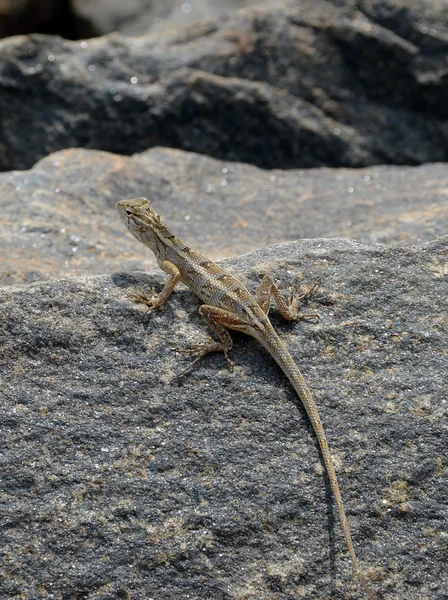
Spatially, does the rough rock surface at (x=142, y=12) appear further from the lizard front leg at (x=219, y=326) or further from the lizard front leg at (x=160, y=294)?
the lizard front leg at (x=219, y=326)

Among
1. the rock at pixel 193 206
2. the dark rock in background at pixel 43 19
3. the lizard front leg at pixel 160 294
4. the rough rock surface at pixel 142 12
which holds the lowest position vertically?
the dark rock in background at pixel 43 19

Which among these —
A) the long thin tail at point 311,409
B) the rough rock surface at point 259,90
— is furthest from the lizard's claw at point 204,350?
the rough rock surface at point 259,90

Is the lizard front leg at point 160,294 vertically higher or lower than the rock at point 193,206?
higher

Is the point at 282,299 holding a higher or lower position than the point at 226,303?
higher

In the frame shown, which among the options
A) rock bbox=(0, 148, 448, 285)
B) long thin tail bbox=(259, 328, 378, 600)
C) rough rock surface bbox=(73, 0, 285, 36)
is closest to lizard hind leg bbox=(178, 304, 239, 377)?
long thin tail bbox=(259, 328, 378, 600)

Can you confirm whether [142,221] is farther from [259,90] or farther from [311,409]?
[259,90]

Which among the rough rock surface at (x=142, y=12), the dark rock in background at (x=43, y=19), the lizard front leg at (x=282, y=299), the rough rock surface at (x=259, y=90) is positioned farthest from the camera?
the rough rock surface at (x=142, y=12)

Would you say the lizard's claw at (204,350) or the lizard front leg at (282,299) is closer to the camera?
the lizard's claw at (204,350)

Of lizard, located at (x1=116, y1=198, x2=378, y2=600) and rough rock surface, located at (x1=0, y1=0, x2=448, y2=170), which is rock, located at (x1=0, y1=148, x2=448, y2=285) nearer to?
rough rock surface, located at (x1=0, y1=0, x2=448, y2=170)

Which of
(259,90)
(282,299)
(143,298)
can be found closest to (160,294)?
(143,298)
